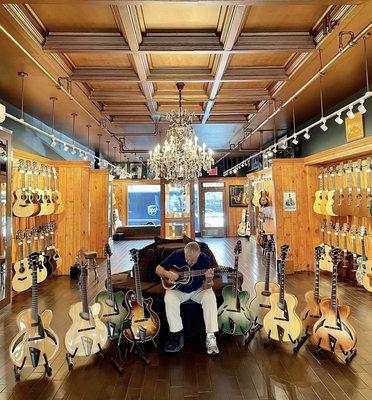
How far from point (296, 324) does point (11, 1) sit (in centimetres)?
386

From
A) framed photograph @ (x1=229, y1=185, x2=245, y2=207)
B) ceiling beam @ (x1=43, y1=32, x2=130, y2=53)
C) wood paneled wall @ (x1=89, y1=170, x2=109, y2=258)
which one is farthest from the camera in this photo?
framed photograph @ (x1=229, y1=185, x2=245, y2=207)

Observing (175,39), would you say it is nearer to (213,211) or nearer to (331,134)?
(331,134)

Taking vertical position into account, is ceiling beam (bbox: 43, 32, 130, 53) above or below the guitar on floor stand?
above

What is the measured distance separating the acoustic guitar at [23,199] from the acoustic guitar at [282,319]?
4.10 meters

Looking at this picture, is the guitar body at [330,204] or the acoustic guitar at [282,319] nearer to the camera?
the acoustic guitar at [282,319]

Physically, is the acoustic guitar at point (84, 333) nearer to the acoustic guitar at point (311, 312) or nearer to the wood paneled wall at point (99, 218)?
the acoustic guitar at point (311, 312)

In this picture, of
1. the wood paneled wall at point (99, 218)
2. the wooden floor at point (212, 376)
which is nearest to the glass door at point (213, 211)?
the wood paneled wall at point (99, 218)

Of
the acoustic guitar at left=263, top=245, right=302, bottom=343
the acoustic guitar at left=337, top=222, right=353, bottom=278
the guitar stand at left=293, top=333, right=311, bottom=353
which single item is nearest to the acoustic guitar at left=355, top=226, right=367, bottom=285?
the acoustic guitar at left=337, top=222, right=353, bottom=278

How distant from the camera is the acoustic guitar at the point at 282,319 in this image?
2.91 meters

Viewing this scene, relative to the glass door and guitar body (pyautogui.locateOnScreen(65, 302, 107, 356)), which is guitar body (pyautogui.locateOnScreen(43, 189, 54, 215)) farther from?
the glass door

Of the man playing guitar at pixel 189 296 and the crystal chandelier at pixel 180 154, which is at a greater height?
the crystal chandelier at pixel 180 154

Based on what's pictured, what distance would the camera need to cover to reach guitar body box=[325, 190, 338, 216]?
5662 millimetres

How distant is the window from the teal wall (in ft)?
26.6

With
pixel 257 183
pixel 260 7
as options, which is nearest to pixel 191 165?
pixel 260 7
